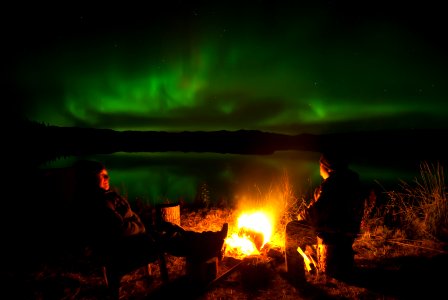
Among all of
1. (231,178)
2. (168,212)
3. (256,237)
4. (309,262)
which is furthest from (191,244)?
(231,178)

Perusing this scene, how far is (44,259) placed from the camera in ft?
19.0

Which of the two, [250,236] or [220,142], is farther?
[250,236]

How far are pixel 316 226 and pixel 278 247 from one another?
198 cm

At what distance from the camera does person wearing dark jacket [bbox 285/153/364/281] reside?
480cm

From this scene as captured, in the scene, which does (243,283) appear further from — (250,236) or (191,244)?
(250,236)

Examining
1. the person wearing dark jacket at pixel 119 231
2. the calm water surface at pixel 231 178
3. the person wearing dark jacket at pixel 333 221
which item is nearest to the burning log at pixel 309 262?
the person wearing dark jacket at pixel 333 221

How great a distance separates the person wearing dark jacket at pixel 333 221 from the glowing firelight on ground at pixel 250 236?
1.28m

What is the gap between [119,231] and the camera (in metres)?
4.72

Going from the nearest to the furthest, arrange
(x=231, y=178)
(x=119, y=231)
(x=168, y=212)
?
(x=119, y=231), (x=168, y=212), (x=231, y=178)

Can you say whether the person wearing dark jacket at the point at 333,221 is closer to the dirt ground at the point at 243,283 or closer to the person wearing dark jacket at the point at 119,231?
the dirt ground at the point at 243,283

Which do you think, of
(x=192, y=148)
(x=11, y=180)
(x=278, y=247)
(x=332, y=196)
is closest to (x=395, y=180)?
(x=278, y=247)

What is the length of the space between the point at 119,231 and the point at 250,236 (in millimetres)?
2972

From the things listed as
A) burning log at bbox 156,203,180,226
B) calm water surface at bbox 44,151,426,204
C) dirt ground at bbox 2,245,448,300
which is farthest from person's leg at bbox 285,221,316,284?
calm water surface at bbox 44,151,426,204

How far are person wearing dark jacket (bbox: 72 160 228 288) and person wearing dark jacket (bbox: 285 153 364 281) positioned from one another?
1.30 meters
